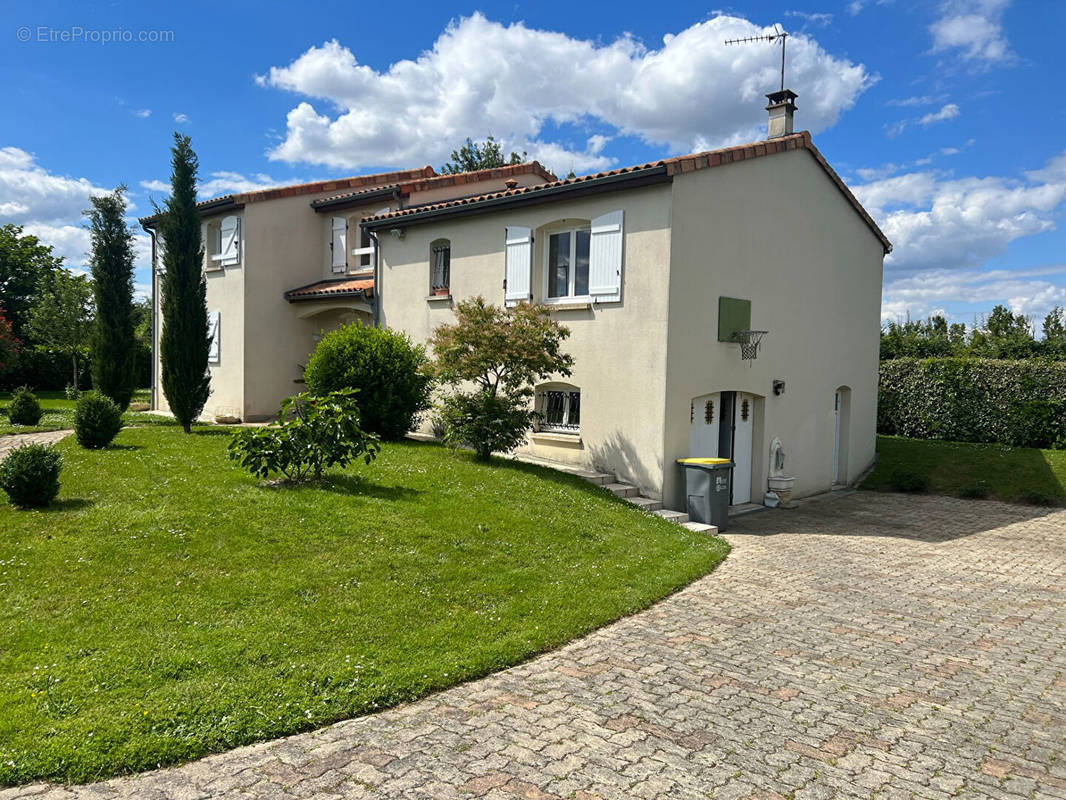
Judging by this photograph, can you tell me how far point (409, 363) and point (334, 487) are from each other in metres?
4.47

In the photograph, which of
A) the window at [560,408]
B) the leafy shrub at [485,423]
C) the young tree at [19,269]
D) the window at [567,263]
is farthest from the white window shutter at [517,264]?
the young tree at [19,269]

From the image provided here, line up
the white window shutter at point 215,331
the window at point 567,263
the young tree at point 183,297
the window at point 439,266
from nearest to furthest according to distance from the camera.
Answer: the window at point 567,263
the young tree at point 183,297
the window at point 439,266
the white window shutter at point 215,331

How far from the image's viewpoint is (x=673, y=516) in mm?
11562

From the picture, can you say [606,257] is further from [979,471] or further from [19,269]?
[19,269]

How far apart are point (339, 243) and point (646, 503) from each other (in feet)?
38.3

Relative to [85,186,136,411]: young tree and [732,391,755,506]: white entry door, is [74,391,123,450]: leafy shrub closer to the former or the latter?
[85,186,136,411]: young tree

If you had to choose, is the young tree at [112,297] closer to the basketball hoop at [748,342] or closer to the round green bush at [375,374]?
the round green bush at [375,374]

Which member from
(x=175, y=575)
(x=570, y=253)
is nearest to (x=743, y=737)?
(x=175, y=575)

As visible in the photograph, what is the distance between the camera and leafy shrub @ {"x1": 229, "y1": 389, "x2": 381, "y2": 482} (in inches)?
365

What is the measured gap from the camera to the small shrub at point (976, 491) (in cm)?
1605

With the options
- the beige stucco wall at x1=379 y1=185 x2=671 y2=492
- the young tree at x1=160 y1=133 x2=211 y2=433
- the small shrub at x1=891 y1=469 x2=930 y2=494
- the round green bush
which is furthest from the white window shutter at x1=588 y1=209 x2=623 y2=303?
the small shrub at x1=891 y1=469 x2=930 y2=494

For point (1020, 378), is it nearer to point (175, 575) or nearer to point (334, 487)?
point (334, 487)

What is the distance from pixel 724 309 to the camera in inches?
504

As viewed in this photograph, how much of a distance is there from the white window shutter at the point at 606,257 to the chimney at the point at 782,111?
16.6 feet
